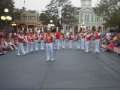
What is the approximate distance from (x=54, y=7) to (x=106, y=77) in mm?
100261

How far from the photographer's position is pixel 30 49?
33.6 m

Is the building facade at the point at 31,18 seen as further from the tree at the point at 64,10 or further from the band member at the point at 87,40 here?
the band member at the point at 87,40

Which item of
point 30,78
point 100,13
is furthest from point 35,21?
point 30,78

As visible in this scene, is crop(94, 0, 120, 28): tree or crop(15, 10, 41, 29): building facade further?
crop(15, 10, 41, 29): building facade

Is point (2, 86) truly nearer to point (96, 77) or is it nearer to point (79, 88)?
point (79, 88)

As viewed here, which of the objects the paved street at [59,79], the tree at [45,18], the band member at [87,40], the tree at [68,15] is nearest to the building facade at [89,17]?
the tree at [68,15]

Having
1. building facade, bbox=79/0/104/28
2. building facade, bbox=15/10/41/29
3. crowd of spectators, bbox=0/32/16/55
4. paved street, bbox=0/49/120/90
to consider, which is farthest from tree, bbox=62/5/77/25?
paved street, bbox=0/49/120/90

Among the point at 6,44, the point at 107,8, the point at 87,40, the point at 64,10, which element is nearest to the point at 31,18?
the point at 64,10

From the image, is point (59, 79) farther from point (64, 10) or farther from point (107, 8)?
point (64, 10)

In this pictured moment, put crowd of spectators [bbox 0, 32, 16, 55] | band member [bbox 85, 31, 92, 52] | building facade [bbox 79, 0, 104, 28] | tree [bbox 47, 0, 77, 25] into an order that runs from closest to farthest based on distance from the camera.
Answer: crowd of spectators [bbox 0, 32, 16, 55] → band member [bbox 85, 31, 92, 52] → tree [bbox 47, 0, 77, 25] → building facade [bbox 79, 0, 104, 28]

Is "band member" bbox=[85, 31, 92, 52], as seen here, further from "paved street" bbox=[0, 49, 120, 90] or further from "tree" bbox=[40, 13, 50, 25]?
"tree" bbox=[40, 13, 50, 25]

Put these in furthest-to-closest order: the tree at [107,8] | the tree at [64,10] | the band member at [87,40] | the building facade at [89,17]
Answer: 1. the building facade at [89,17]
2. the tree at [64,10]
3. the tree at [107,8]
4. the band member at [87,40]

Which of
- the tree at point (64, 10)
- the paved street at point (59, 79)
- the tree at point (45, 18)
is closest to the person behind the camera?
the paved street at point (59, 79)

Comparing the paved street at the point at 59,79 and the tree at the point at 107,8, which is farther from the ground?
the tree at the point at 107,8
